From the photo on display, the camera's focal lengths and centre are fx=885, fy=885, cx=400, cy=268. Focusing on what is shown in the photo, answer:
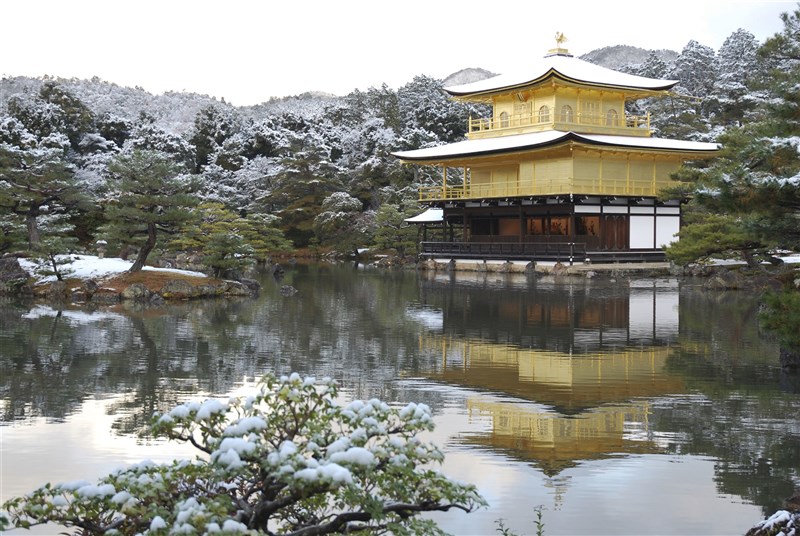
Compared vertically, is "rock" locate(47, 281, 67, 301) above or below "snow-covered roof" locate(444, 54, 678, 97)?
below

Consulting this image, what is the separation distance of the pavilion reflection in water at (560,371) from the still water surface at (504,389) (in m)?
0.04

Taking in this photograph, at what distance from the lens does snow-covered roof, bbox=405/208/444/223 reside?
38.5 m

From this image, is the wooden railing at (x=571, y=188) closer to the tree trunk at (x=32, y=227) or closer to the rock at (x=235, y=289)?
the rock at (x=235, y=289)

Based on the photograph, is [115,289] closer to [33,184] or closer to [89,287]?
[89,287]

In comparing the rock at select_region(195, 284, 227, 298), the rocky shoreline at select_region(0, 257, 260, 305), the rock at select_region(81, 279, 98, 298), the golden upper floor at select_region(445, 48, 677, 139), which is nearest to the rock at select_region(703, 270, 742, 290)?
the rocky shoreline at select_region(0, 257, 260, 305)

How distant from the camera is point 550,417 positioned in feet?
28.6

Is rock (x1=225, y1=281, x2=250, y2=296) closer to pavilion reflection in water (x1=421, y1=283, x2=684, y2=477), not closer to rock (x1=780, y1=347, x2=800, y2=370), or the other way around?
pavilion reflection in water (x1=421, y1=283, x2=684, y2=477)

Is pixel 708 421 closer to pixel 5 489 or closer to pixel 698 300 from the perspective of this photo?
pixel 5 489

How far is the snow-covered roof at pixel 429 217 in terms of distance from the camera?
38500 mm

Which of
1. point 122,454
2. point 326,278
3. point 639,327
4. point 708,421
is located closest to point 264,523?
point 122,454

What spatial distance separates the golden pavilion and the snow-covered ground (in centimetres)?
1542

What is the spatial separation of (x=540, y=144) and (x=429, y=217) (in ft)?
23.8

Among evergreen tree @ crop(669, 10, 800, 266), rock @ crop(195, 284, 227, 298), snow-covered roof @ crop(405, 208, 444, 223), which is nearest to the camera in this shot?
evergreen tree @ crop(669, 10, 800, 266)

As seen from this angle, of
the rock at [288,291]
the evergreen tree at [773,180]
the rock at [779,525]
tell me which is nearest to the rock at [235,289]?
the rock at [288,291]
